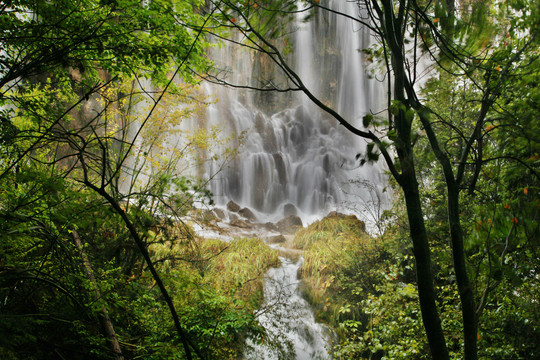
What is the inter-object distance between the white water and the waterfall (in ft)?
30.3

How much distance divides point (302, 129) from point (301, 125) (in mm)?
336

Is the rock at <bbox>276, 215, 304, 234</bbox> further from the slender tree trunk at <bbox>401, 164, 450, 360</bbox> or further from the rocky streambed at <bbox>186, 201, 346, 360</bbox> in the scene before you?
the slender tree trunk at <bbox>401, 164, 450, 360</bbox>

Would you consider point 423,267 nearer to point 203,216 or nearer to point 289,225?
point 203,216

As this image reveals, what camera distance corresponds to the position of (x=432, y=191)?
5.57m

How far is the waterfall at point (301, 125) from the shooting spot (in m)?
17.9

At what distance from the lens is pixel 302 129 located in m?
21.7

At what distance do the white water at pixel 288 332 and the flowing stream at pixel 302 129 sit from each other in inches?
356

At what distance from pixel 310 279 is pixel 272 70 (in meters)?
17.3

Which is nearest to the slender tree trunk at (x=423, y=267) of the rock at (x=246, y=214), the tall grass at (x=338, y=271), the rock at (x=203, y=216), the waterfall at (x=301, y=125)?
the rock at (x=203, y=216)

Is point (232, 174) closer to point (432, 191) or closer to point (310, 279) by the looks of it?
point (310, 279)

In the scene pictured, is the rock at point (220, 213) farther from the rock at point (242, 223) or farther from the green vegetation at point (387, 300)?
the green vegetation at point (387, 300)

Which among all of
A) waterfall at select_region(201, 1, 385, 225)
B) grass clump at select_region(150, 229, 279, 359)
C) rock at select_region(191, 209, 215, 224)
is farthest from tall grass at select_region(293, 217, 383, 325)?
waterfall at select_region(201, 1, 385, 225)

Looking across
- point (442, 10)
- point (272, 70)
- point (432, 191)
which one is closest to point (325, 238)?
point (432, 191)

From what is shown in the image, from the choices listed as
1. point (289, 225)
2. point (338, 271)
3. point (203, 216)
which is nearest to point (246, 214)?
point (289, 225)
